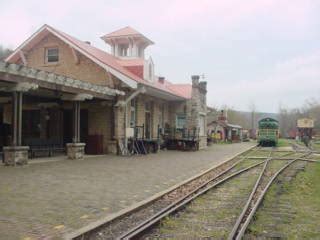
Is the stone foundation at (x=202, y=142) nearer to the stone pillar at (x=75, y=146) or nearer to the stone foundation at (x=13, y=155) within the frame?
the stone pillar at (x=75, y=146)

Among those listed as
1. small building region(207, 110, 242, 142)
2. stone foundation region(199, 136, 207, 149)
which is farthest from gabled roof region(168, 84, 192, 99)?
small building region(207, 110, 242, 142)

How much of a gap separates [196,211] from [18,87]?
25.6 ft

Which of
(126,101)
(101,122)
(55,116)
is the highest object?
(126,101)

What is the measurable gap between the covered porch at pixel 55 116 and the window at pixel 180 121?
966cm

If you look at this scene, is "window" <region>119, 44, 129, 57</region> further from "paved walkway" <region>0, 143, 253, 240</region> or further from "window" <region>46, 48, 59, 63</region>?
"paved walkway" <region>0, 143, 253, 240</region>

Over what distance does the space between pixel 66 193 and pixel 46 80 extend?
6.30m

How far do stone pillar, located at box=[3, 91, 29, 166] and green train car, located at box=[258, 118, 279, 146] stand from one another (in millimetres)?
28253

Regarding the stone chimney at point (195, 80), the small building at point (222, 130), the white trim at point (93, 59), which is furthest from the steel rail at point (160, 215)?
the small building at point (222, 130)

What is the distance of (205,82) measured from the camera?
2998cm

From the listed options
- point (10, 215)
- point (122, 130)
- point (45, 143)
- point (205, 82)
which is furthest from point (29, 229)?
point (205, 82)

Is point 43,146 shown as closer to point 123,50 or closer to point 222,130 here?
point 123,50

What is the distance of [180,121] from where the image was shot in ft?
91.8

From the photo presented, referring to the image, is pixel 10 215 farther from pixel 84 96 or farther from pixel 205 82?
pixel 205 82

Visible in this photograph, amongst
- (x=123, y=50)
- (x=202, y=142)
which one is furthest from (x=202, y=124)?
(x=123, y=50)
